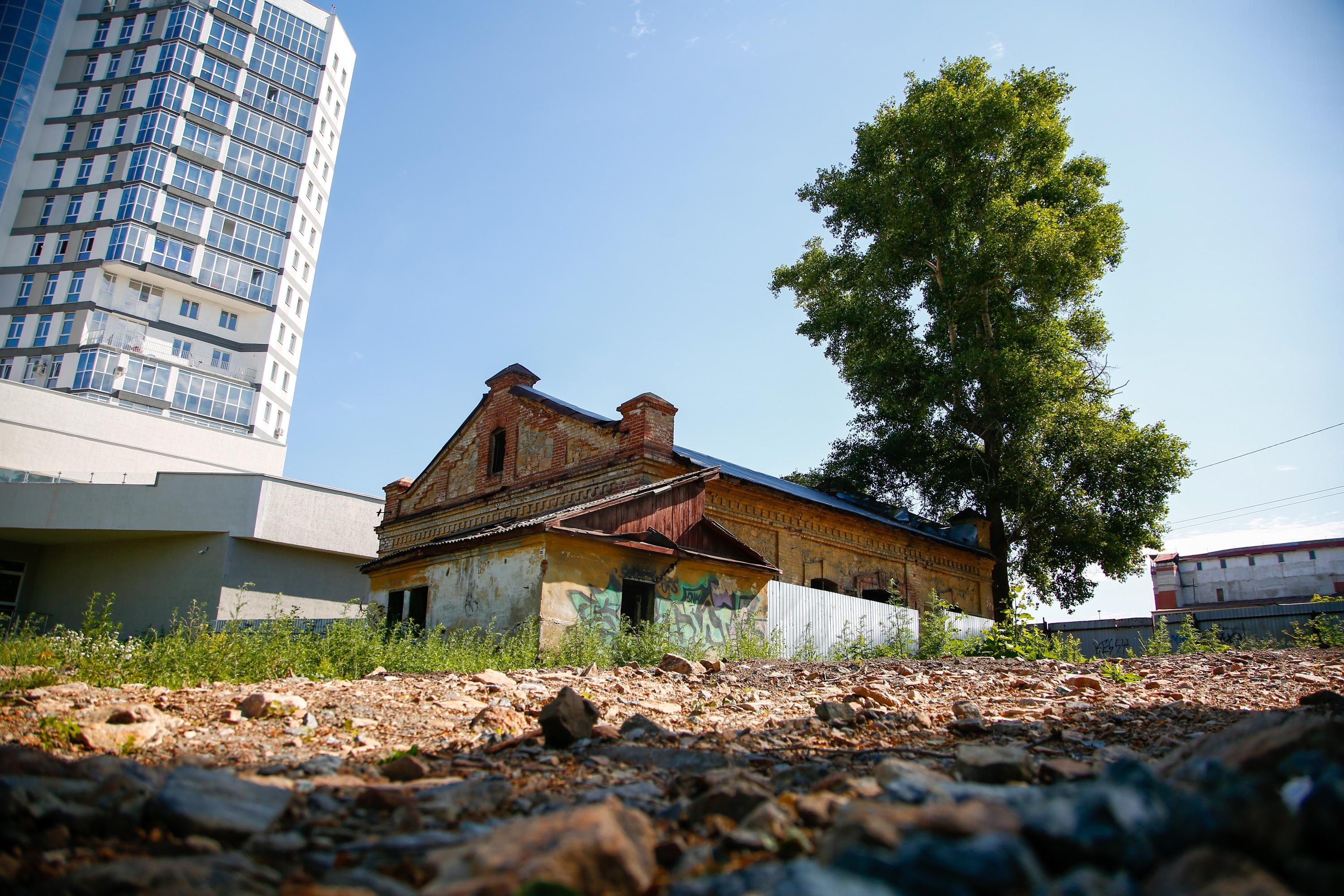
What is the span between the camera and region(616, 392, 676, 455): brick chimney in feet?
50.7

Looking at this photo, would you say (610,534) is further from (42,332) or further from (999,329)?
(42,332)

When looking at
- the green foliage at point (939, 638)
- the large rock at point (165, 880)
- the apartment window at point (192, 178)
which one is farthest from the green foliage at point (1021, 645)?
the apartment window at point (192, 178)

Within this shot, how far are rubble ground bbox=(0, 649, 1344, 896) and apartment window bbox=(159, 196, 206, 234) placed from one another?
52.5 meters

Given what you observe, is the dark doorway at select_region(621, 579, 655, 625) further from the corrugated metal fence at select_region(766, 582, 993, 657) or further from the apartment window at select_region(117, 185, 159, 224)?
the apartment window at select_region(117, 185, 159, 224)

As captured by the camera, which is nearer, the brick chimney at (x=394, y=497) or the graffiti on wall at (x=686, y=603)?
the graffiti on wall at (x=686, y=603)

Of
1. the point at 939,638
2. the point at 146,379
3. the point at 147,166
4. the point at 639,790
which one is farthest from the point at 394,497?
Result: the point at 147,166

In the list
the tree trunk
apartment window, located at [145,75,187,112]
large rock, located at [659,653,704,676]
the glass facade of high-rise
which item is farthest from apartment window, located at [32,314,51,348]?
large rock, located at [659,653,704,676]

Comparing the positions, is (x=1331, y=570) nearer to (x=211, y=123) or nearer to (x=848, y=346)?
(x=848, y=346)

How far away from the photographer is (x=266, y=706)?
5406 mm

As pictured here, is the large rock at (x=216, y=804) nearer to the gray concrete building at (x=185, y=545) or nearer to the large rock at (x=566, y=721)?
the large rock at (x=566, y=721)

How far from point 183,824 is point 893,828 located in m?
2.36

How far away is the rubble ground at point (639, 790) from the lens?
1892 millimetres

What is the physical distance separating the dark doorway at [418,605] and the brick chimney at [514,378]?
5.77 meters

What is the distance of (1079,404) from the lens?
22766 mm
